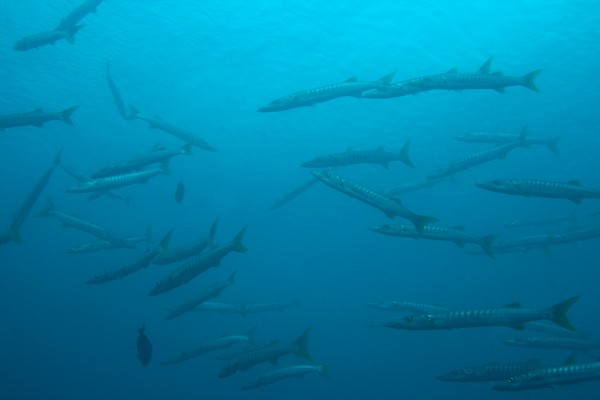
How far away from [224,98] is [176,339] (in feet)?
69.3

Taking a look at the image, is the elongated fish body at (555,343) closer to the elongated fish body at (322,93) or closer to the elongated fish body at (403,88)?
the elongated fish body at (403,88)

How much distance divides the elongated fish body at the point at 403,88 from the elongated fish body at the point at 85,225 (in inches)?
265

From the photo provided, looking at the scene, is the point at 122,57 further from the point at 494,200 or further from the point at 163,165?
the point at 494,200

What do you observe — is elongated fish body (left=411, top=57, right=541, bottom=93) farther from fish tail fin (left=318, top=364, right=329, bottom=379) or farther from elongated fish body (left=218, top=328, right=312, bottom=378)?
fish tail fin (left=318, top=364, right=329, bottom=379)

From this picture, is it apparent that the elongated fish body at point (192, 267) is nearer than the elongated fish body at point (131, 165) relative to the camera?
Yes

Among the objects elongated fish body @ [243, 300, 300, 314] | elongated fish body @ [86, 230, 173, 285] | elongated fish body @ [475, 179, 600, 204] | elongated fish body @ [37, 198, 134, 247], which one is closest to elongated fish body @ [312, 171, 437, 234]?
elongated fish body @ [475, 179, 600, 204]

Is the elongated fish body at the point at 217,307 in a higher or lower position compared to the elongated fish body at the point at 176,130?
lower

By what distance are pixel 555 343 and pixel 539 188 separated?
561cm

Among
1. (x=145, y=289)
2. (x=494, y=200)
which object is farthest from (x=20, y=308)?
(x=494, y=200)

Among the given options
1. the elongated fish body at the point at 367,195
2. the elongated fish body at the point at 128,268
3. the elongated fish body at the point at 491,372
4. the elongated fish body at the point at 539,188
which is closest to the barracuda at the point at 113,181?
the elongated fish body at the point at 128,268

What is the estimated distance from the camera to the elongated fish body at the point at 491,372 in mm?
7066

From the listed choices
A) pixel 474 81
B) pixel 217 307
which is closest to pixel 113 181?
pixel 217 307

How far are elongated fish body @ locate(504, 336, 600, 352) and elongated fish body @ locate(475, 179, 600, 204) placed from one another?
4039 mm

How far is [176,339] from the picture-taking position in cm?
3653
